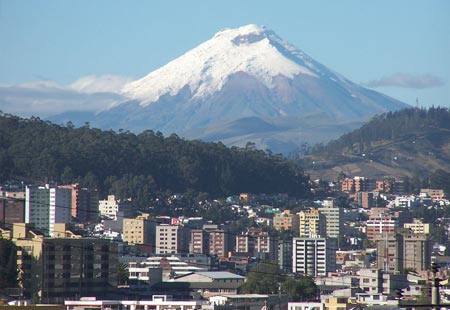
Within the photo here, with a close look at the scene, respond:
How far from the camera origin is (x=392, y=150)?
187500 mm

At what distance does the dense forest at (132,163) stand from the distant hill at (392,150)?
107 feet

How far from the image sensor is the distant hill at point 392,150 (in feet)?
595

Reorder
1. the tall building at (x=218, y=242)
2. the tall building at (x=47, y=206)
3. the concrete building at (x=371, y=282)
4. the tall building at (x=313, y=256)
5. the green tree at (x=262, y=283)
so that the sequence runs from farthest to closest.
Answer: the tall building at (x=47, y=206) → the tall building at (x=218, y=242) → the tall building at (x=313, y=256) → the concrete building at (x=371, y=282) → the green tree at (x=262, y=283)

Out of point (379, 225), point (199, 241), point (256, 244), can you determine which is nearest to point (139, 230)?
point (199, 241)

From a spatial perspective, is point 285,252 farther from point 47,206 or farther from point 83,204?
point 83,204

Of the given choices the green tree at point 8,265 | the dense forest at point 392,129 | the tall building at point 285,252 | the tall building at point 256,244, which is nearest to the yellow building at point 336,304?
the green tree at point 8,265

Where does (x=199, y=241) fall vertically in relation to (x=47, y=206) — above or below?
below

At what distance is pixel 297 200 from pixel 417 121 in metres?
57.5

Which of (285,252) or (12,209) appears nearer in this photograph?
(285,252)

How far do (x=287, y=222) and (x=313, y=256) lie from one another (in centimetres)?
2359

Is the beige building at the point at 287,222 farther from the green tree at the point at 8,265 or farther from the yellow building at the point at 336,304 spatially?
the yellow building at the point at 336,304

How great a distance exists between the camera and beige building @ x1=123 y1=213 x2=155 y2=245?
108 meters

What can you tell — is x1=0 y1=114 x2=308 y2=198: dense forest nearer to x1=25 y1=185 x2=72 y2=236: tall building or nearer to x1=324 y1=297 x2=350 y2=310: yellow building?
x1=25 y1=185 x2=72 y2=236: tall building

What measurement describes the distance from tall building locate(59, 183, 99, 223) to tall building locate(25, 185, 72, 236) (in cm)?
154
